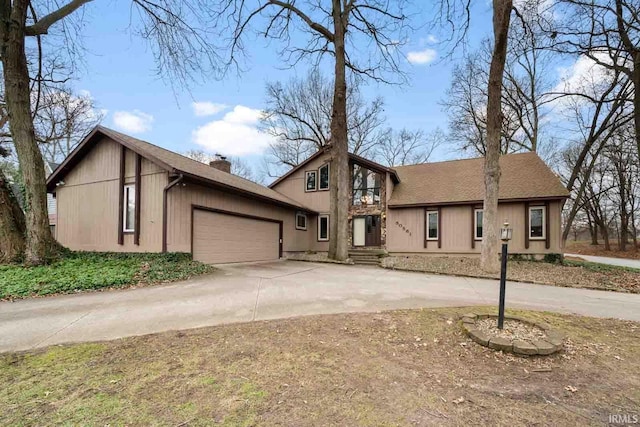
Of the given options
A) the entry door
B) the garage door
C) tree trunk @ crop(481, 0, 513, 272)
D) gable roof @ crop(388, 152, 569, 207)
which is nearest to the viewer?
tree trunk @ crop(481, 0, 513, 272)

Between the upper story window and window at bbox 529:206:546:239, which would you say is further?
the upper story window

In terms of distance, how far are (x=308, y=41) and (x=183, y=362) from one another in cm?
1571

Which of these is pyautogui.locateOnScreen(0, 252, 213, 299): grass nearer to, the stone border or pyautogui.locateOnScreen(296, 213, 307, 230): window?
the stone border

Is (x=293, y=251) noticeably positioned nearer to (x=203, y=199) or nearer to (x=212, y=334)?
(x=203, y=199)

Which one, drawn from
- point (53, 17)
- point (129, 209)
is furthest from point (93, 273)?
point (53, 17)

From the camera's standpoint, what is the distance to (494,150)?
10.5 meters

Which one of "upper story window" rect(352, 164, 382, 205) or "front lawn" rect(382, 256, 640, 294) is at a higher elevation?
"upper story window" rect(352, 164, 382, 205)

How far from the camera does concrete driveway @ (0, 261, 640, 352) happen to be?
4477 millimetres

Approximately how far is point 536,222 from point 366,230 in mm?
7882

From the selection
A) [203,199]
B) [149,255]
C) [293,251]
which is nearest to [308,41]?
[203,199]

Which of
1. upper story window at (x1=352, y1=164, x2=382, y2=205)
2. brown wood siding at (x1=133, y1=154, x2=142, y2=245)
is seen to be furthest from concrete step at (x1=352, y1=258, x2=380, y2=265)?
brown wood siding at (x1=133, y1=154, x2=142, y2=245)

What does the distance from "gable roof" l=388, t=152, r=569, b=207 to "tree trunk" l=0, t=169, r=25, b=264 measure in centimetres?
1469

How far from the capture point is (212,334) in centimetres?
411

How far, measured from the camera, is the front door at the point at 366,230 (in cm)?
1694
